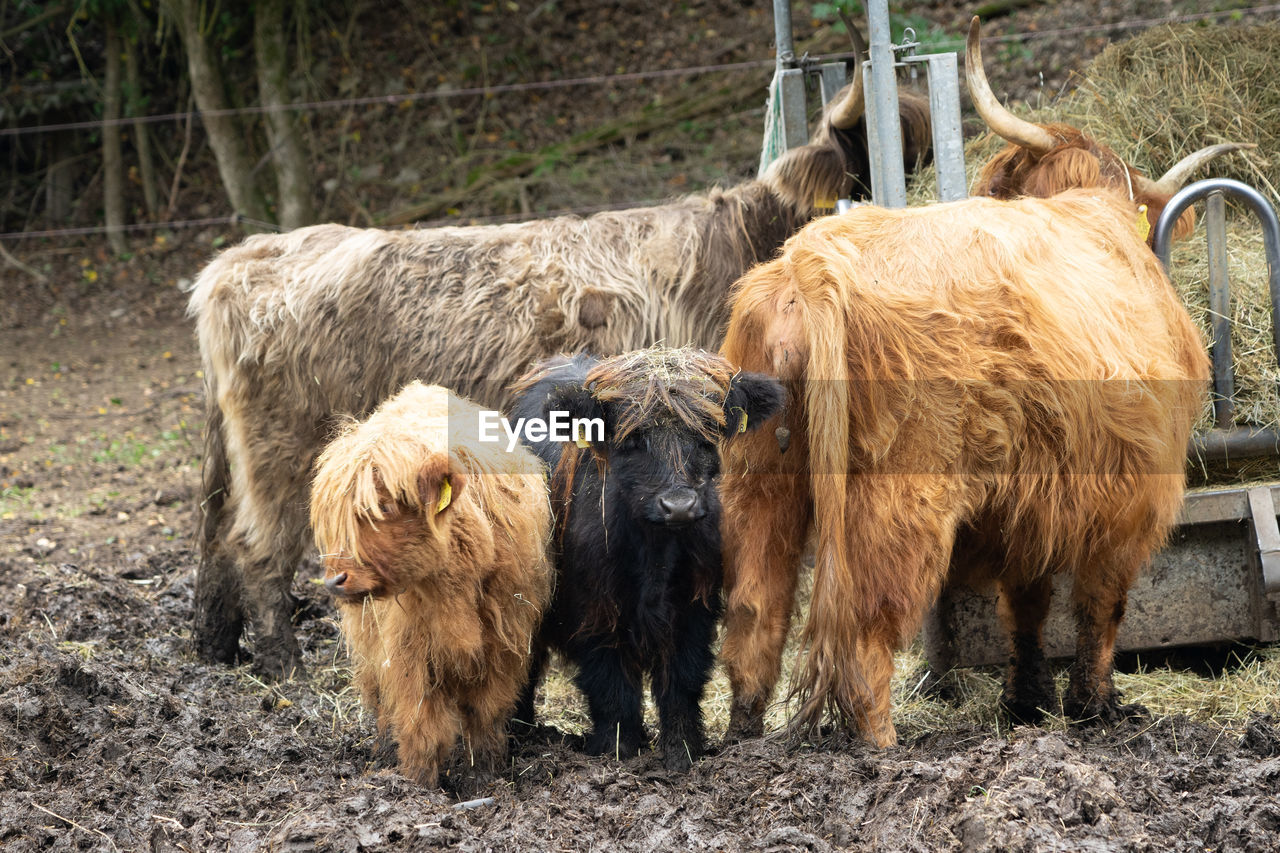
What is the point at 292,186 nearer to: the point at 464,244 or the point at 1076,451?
the point at 464,244

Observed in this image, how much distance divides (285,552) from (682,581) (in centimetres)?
252

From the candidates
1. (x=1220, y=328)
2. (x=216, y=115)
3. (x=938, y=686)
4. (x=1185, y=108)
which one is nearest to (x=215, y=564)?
(x=938, y=686)

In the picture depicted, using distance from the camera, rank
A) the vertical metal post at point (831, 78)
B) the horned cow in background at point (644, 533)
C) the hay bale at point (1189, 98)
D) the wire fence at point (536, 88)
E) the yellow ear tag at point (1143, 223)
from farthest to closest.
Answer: the wire fence at point (536, 88)
the vertical metal post at point (831, 78)
the hay bale at point (1189, 98)
the yellow ear tag at point (1143, 223)
the horned cow in background at point (644, 533)

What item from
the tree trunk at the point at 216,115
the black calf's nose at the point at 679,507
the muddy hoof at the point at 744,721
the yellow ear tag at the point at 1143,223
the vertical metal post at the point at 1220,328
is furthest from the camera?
the tree trunk at the point at 216,115

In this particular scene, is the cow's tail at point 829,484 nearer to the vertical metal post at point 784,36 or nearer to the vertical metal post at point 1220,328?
the vertical metal post at point 1220,328

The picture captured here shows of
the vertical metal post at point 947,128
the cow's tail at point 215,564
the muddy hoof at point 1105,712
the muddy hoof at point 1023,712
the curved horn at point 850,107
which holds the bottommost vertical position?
the muddy hoof at point 1023,712

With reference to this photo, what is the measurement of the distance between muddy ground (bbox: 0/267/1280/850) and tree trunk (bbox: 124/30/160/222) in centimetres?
980

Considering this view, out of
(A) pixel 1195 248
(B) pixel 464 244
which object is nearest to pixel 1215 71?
(A) pixel 1195 248

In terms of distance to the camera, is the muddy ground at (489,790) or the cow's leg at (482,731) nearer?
the muddy ground at (489,790)

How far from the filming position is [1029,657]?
4.64 metres

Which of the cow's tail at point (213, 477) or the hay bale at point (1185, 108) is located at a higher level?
the hay bale at point (1185, 108)

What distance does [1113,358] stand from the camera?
3898 millimetres

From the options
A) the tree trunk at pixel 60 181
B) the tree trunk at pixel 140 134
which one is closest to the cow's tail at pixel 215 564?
the tree trunk at pixel 140 134

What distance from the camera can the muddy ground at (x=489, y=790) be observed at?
3.23 metres
